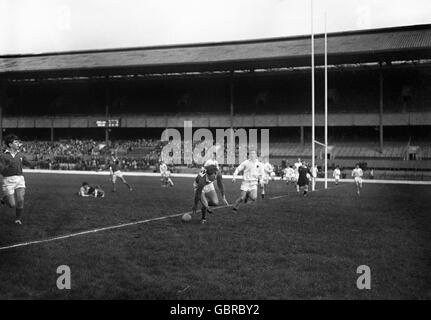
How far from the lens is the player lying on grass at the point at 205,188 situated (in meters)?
13.4

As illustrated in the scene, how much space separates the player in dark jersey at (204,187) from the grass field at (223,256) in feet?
1.64

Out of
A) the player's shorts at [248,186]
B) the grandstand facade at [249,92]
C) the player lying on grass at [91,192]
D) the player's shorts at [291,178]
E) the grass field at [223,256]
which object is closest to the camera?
the grass field at [223,256]

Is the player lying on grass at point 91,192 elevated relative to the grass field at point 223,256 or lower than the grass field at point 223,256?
elevated

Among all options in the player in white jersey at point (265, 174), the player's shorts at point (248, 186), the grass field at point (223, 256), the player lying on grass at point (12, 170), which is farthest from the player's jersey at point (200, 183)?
the player in white jersey at point (265, 174)

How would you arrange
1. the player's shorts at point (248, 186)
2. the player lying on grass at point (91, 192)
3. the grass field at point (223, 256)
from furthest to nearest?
the player lying on grass at point (91, 192)
the player's shorts at point (248, 186)
the grass field at point (223, 256)

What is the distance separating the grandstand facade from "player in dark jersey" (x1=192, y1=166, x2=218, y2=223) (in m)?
32.9

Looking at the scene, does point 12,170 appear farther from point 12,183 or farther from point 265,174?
point 265,174

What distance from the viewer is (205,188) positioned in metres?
14.4

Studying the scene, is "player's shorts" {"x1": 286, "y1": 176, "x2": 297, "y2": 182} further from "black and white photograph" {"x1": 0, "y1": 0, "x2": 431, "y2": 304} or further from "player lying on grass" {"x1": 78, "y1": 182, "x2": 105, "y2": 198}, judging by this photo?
"player lying on grass" {"x1": 78, "y1": 182, "x2": 105, "y2": 198}

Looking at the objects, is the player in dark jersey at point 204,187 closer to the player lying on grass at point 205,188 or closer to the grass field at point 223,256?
the player lying on grass at point 205,188

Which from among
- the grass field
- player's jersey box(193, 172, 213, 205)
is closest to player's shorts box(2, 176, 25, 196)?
the grass field

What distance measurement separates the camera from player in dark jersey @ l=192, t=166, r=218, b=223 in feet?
43.8
